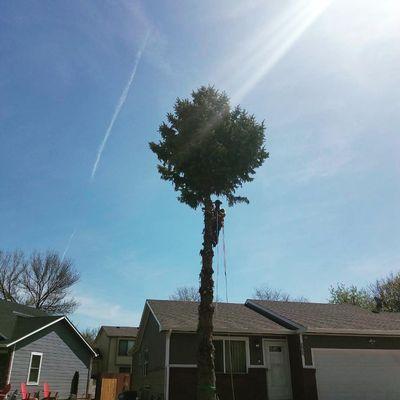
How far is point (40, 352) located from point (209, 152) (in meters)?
16.4

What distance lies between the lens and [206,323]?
14.3 meters

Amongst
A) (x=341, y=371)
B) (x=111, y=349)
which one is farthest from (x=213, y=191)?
(x=111, y=349)

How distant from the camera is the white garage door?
18.8 m

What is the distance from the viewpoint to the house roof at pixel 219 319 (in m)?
18.2

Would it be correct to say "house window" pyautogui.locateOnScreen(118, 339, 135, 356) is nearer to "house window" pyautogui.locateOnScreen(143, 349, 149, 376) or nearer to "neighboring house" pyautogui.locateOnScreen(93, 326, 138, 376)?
"neighboring house" pyautogui.locateOnScreen(93, 326, 138, 376)

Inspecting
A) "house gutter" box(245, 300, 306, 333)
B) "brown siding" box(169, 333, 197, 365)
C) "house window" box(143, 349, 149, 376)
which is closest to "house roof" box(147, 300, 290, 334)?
"house gutter" box(245, 300, 306, 333)

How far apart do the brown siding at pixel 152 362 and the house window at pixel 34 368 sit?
211 inches

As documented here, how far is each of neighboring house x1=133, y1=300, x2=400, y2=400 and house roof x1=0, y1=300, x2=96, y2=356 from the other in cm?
769

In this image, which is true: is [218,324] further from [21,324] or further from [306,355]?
[21,324]

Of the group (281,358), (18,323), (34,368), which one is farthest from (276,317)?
(18,323)

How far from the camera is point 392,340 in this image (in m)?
20.4

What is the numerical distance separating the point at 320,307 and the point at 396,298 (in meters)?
24.1

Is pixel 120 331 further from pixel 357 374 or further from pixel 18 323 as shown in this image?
pixel 357 374

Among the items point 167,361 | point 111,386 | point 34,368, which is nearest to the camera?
point 167,361
